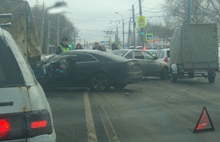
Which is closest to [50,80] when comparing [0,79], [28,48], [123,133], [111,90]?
[111,90]

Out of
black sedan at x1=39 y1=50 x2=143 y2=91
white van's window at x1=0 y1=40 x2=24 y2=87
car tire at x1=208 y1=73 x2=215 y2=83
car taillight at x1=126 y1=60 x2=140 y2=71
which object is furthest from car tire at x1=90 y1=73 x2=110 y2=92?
white van's window at x1=0 y1=40 x2=24 y2=87

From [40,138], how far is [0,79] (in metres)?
0.57

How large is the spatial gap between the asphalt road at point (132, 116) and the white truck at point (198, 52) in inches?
160

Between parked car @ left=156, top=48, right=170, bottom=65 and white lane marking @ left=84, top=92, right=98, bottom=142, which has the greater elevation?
parked car @ left=156, top=48, right=170, bottom=65

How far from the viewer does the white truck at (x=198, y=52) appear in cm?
1777

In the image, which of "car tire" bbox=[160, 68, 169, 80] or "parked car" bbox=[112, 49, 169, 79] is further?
"car tire" bbox=[160, 68, 169, 80]

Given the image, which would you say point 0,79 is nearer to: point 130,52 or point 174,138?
point 174,138

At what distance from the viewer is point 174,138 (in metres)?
6.70

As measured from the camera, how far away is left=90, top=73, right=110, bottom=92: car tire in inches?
549

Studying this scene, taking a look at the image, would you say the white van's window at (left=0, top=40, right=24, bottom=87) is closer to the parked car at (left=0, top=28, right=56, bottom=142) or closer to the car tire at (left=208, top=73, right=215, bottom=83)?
the parked car at (left=0, top=28, right=56, bottom=142)

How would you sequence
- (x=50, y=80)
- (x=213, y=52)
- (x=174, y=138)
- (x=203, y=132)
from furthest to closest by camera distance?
(x=213, y=52), (x=50, y=80), (x=203, y=132), (x=174, y=138)

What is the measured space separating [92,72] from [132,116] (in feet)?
17.9

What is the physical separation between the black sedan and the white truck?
427 centimetres

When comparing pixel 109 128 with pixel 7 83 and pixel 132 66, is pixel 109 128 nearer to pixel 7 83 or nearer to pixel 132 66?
pixel 7 83
